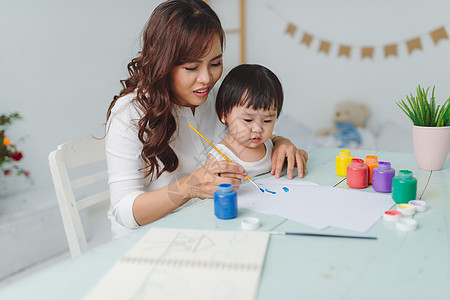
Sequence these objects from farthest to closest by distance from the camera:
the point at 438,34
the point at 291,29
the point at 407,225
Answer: the point at 291,29 → the point at 438,34 → the point at 407,225

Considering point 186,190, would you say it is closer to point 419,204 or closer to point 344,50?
point 419,204

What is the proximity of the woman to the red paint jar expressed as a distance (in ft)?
0.61

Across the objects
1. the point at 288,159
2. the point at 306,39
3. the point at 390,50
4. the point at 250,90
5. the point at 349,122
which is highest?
the point at 306,39

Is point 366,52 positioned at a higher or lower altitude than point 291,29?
lower

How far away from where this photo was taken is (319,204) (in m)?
0.99

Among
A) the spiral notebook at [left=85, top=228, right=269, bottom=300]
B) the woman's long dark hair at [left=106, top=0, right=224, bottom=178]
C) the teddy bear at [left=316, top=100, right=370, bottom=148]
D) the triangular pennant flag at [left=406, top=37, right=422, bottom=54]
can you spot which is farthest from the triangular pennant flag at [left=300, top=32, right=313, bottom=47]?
the spiral notebook at [left=85, top=228, right=269, bottom=300]

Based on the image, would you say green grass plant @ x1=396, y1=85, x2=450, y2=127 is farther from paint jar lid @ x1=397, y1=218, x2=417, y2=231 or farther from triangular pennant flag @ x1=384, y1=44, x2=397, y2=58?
triangular pennant flag @ x1=384, y1=44, x2=397, y2=58

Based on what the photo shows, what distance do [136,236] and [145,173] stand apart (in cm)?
40

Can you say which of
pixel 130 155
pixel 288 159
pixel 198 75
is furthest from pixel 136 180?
pixel 288 159

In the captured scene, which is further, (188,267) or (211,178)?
(211,178)

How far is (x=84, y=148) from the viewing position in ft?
4.15

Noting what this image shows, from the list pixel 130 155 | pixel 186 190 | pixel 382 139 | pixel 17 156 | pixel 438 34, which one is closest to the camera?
pixel 186 190

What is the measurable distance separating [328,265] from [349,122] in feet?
8.45

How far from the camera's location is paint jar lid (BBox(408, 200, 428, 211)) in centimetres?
92
